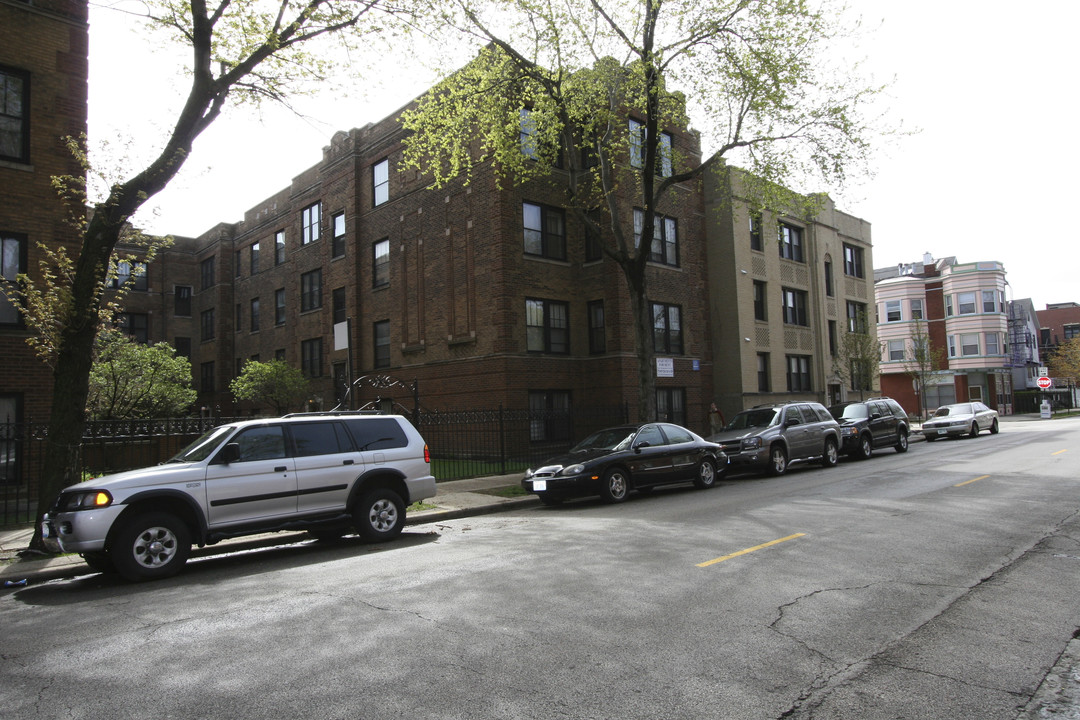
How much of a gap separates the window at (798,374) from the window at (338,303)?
19292mm

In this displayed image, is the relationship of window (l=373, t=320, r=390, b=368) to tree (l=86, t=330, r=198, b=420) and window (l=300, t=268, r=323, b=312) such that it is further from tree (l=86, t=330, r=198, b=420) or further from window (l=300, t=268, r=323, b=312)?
tree (l=86, t=330, r=198, b=420)

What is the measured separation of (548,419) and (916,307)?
46.0 m

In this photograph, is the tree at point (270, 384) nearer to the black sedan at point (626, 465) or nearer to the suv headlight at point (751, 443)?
→ the black sedan at point (626, 465)

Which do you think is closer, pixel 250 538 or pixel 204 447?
pixel 204 447

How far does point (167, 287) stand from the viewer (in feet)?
135

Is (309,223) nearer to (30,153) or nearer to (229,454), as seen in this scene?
(30,153)

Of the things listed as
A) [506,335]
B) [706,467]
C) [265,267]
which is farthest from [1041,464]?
[265,267]

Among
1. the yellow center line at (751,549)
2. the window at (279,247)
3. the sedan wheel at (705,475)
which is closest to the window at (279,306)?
the window at (279,247)

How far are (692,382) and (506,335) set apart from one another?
824cm

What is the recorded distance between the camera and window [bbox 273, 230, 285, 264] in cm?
3491

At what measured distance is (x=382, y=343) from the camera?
27.8m

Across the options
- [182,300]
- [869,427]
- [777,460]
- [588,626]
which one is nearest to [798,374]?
[869,427]

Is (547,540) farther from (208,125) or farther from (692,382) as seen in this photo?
(692,382)

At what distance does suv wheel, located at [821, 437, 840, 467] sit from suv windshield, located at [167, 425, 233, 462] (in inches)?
600
